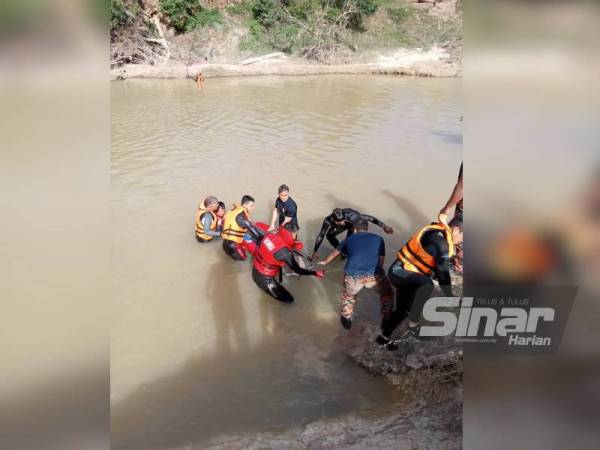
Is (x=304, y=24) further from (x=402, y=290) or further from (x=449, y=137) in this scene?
(x=402, y=290)

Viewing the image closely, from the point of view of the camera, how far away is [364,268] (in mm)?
4305

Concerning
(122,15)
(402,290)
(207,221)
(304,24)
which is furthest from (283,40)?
(402,290)

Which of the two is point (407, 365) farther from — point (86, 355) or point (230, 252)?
point (86, 355)

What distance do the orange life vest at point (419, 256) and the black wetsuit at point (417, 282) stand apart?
0.03m

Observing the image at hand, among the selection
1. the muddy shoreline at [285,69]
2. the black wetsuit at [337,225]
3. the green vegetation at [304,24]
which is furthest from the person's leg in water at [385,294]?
the green vegetation at [304,24]

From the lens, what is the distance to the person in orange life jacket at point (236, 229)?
581 cm

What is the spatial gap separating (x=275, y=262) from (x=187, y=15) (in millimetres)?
25139

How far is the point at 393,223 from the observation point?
7.48 meters

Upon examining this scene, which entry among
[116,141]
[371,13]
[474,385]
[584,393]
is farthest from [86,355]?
[371,13]

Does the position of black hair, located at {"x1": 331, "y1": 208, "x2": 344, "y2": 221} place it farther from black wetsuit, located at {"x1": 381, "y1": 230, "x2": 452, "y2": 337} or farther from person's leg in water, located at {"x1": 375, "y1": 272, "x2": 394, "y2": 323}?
black wetsuit, located at {"x1": 381, "y1": 230, "x2": 452, "y2": 337}

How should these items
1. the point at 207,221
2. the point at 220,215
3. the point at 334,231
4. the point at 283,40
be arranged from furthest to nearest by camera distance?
1. the point at 283,40
2. the point at 220,215
3. the point at 207,221
4. the point at 334,231

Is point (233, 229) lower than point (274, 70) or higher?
lower

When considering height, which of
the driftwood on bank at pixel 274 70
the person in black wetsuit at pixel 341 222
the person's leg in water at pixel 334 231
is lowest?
the person's leg in water at pixel 334 231

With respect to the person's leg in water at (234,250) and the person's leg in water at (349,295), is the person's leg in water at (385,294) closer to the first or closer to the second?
the person's leg in water at (349,295)
